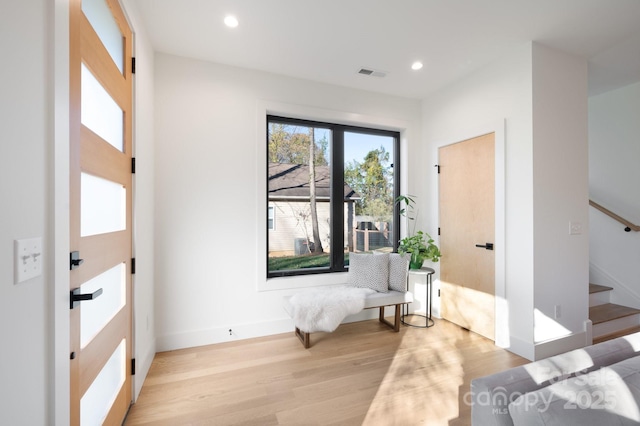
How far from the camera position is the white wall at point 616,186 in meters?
3.33

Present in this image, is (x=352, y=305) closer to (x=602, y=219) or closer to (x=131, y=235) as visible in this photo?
(x=131, y=235)

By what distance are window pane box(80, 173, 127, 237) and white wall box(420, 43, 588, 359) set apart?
3.23 meters

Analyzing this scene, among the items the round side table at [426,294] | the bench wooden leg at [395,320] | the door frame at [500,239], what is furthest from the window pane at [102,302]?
the door frame at [500,239]

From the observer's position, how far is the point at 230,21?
7.21 ft

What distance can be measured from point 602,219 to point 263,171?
4473 mm

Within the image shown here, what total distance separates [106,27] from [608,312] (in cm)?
527

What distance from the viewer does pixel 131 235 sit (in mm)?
1928

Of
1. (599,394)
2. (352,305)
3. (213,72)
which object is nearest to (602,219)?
(352,305)

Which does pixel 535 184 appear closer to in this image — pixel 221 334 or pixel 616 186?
pixel 616 186

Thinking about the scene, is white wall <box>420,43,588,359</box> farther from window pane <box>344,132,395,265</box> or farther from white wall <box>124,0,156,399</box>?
white wall <box>124,0,156,399</box>

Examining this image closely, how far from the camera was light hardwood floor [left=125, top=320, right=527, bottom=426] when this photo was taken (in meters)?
1.74

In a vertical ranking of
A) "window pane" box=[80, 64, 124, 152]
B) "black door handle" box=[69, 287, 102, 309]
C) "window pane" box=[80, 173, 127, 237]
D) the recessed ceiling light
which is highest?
the recessed ceiling light

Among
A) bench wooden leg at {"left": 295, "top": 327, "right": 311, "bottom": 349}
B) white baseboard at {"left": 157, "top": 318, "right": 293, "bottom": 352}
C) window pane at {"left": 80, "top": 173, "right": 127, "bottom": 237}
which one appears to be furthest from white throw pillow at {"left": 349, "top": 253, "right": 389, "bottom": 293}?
window pane at {"left": 80, "top": 173, "right": 127, "bottom": 237}

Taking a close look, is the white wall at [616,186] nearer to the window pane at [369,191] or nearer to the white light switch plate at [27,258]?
the window pane at [369,191]
